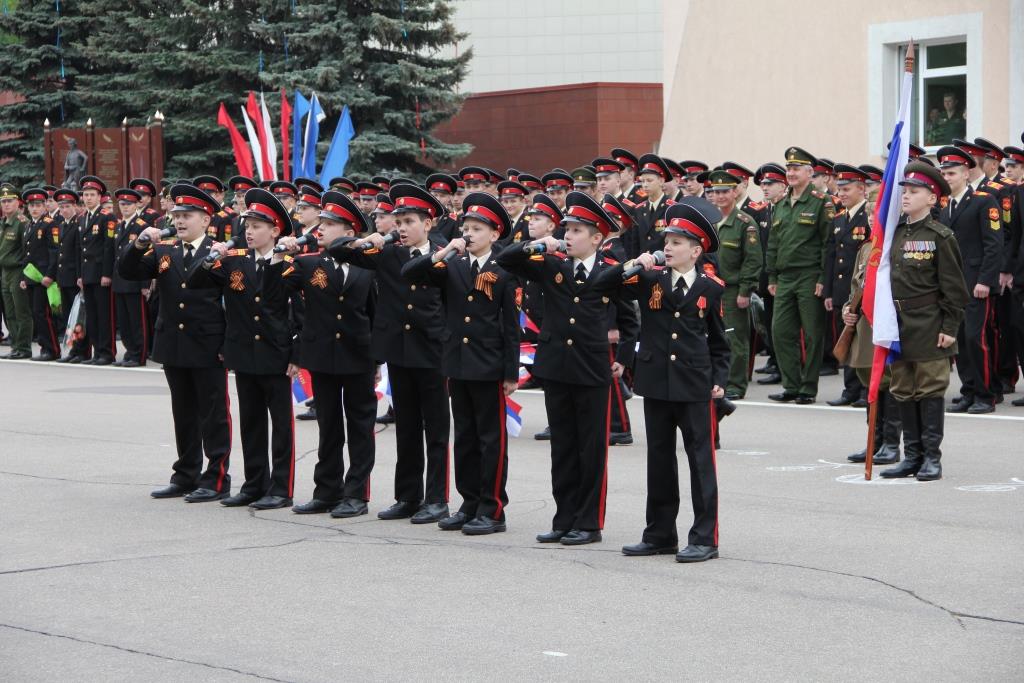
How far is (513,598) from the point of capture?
718 centimetres

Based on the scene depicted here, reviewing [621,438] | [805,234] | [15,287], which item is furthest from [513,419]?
[15,287]

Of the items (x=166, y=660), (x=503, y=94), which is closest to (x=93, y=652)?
(x=166, y=660)

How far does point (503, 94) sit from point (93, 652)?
29574 millimetres

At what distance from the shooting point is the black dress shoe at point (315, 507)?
9.55 m

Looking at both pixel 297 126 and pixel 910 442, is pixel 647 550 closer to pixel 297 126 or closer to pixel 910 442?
pixel 910 442

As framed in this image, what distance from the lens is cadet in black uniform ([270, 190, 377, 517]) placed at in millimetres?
9445

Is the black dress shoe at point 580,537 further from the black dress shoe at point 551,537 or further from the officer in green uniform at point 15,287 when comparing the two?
the officer in green uniform at point 15,287

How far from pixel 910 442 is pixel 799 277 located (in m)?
4.82

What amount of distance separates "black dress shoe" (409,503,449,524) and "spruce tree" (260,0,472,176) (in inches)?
777

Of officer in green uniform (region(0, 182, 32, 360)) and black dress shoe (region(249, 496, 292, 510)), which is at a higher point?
officer in green uniform (region(0, 182, 32, 360))

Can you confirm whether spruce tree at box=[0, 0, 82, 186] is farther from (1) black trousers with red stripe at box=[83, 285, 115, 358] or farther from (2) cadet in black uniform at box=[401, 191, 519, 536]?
(2) cadet in black uniform at box=[401, 191, 519, 536]

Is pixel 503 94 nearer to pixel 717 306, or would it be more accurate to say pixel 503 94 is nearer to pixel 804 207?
pixel 804 207

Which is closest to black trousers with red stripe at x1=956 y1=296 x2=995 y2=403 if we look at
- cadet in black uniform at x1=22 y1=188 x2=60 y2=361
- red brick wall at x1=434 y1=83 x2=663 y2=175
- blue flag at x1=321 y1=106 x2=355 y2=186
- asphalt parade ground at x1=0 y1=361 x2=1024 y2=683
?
asphalt parade ground at x1=0 y1=361 x2=1024 y2=683

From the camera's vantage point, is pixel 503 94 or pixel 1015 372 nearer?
pixel 1015 372
